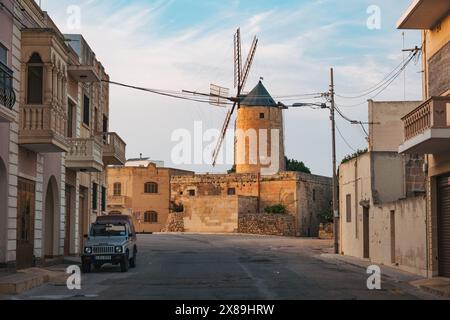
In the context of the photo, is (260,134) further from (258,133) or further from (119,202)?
(119,202)

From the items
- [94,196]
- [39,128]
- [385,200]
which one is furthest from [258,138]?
[39,128]

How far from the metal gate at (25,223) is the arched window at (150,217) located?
64.4 meters

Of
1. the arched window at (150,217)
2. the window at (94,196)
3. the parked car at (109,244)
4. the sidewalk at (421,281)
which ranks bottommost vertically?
the sidewalk at (421,281)

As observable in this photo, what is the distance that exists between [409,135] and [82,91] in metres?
16.9

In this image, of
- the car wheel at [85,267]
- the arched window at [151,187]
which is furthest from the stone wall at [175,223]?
the car wheel at [85,267]

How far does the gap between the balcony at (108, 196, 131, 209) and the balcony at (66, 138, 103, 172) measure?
191 feet

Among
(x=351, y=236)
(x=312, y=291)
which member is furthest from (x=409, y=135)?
(x=351, y=236)

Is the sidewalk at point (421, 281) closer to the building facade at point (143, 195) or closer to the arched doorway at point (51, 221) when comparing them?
the arched doorway at point (51, 221)

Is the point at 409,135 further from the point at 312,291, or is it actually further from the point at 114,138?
the point at 114,138

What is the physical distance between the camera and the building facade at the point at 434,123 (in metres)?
20.5

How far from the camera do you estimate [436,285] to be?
65.2 ft

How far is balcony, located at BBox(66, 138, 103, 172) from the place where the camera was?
3034cm

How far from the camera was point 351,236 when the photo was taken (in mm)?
37812
